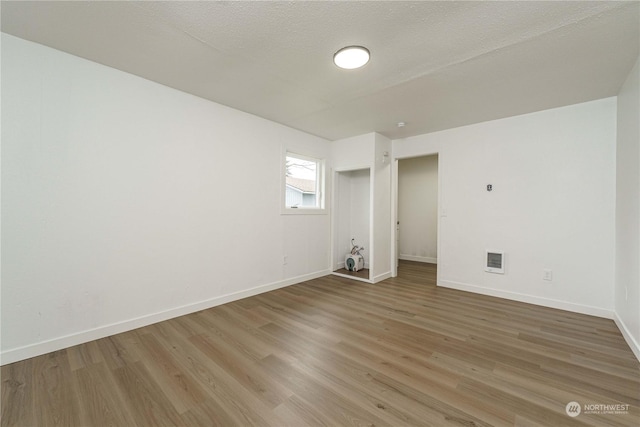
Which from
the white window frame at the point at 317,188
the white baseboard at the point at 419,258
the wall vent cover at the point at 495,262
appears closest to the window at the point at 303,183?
the white window frame at the point at 317,188

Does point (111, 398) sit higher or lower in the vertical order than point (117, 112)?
lower

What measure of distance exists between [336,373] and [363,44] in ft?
8.48

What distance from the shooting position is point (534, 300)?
3301 millimetres

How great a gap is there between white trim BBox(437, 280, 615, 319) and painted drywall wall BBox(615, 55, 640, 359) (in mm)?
213

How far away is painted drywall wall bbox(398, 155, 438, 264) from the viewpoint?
6133 millimetres

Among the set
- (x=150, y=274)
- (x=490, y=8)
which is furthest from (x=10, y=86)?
(x=490, y=8)

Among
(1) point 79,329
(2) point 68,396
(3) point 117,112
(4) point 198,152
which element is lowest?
(2) point 68,396

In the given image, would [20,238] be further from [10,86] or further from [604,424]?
[604,424]

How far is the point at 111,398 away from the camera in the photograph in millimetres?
1602

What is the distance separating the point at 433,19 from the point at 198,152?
269 cm

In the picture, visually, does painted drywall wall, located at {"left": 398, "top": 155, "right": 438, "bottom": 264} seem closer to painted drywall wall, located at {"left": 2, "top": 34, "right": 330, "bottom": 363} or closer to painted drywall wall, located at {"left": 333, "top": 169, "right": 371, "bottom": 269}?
painted drywall wall, located at {"left": 333, "top": 169, "right": 371, "bottom": 269}

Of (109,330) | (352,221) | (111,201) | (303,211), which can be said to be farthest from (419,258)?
(111,201)

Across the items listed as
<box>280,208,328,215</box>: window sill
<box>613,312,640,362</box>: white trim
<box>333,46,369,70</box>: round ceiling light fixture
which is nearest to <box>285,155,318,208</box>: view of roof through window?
<box>280,208,328,215</box>: window sill

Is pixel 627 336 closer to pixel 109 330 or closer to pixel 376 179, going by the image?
pixel 376 179
